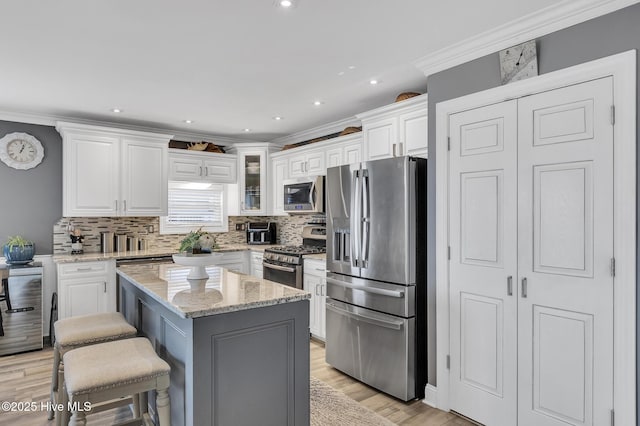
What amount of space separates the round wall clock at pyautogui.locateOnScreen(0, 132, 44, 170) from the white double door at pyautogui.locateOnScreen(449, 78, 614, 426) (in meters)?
4.47

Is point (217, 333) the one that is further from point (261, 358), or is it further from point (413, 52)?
point (413, 52)

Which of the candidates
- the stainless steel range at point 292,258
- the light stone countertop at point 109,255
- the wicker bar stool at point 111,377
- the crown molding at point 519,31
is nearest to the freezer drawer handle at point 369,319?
the stainless steel range at point 292,258

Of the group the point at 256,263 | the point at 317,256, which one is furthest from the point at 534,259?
the point at 256,263

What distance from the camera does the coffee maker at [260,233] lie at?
5760mm

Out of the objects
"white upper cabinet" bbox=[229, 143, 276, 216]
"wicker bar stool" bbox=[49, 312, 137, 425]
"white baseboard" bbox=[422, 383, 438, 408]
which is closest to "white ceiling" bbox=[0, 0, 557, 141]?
"white upper cabinet" bbox=[229, 143, 276, 216]

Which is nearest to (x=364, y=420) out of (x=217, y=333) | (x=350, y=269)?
(x=350, y=269)

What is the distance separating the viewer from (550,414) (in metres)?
2.24

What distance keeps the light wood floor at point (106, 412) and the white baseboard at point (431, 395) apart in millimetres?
37

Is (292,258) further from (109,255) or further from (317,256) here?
(109,255)

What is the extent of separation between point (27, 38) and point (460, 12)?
2.68 metres

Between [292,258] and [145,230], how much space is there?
7.18 feet

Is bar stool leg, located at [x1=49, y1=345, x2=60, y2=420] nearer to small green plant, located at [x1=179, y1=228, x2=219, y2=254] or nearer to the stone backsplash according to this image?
small green plant, located at [x1=179, y1=228, x2=219, y2=254]

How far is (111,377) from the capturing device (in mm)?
1651

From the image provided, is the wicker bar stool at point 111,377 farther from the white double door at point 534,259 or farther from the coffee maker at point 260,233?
the coffee maker at point 260,233
